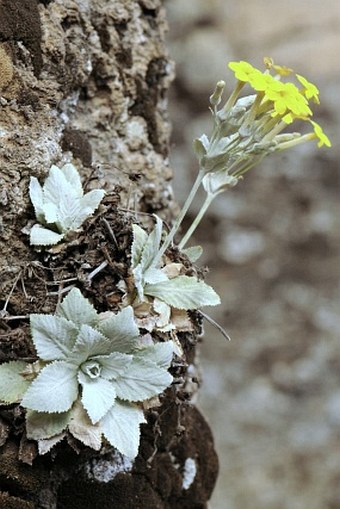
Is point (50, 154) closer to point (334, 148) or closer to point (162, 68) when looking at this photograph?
point (162, 68)

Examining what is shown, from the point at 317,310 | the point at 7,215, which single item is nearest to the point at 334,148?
the point at 317,310

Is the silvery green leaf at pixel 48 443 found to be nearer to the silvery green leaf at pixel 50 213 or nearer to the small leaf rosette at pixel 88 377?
the small leaf rosette at pixel 88 377

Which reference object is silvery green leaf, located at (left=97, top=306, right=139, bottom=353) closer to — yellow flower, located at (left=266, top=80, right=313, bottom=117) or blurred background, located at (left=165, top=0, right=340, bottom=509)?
yellow flower, located at (left=266, top=80, right=313, bottom=117)

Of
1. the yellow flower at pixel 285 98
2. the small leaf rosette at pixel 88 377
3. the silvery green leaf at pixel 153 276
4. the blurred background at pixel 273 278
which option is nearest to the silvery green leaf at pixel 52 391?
the small leaf rosette at pixel 88 377

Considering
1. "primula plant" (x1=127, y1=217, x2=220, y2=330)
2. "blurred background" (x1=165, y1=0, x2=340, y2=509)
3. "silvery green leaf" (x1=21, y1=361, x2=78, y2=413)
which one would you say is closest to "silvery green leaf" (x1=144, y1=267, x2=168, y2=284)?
"primula plant" (x1=127, y1=217, x2=220, y2=330)

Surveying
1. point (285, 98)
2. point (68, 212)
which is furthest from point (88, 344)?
point (285, 98)

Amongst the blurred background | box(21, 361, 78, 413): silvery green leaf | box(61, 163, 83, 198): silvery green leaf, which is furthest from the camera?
the blurred background
